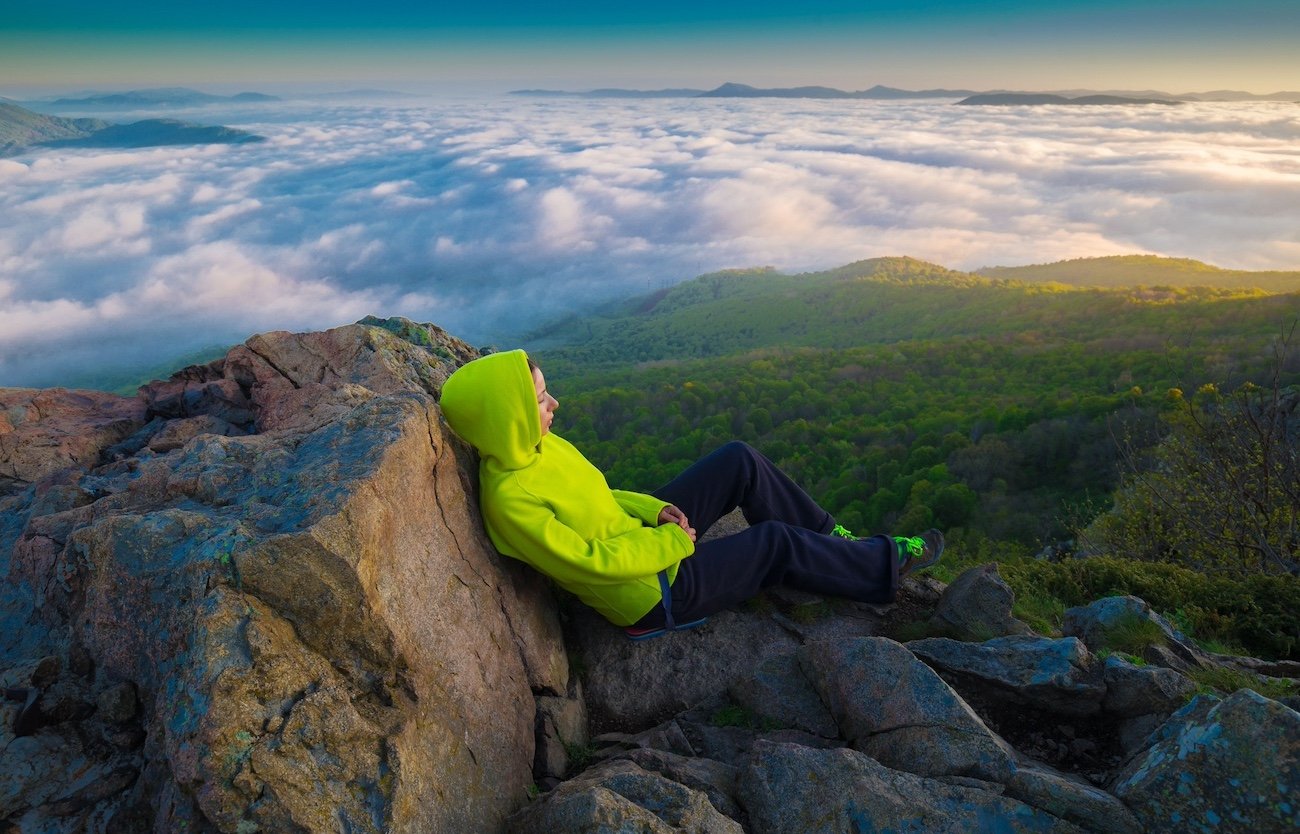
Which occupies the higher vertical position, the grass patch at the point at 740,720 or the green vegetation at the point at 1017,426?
the grass patch at the point at 740,720

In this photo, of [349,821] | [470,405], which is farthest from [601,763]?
[470,405]

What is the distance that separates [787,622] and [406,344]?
17.7ft

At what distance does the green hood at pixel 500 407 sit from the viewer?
5.38 meters

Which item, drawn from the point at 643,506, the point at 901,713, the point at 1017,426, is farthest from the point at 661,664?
the point at 1017,426

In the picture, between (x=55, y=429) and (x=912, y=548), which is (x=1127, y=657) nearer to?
(x=912, y=548)

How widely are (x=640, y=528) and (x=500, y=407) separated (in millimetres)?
1544

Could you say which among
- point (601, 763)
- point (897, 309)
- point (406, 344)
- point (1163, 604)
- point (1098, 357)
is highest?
point (406, 344)

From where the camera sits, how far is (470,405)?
5457 mm

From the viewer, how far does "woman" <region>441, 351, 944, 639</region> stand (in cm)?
540

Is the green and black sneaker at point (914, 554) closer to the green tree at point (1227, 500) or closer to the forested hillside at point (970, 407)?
the green tree at point (1227, 500)

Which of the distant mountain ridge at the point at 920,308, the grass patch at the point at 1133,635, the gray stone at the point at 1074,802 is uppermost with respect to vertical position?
the gray stone at the point at 1074,802

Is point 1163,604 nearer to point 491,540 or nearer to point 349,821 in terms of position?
point 491,540

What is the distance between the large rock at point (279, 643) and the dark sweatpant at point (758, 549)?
143 centimetres

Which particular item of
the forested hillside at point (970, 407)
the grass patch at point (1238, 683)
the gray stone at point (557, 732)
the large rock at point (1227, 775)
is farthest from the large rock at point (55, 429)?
the forested hillside at point (970, 407)
